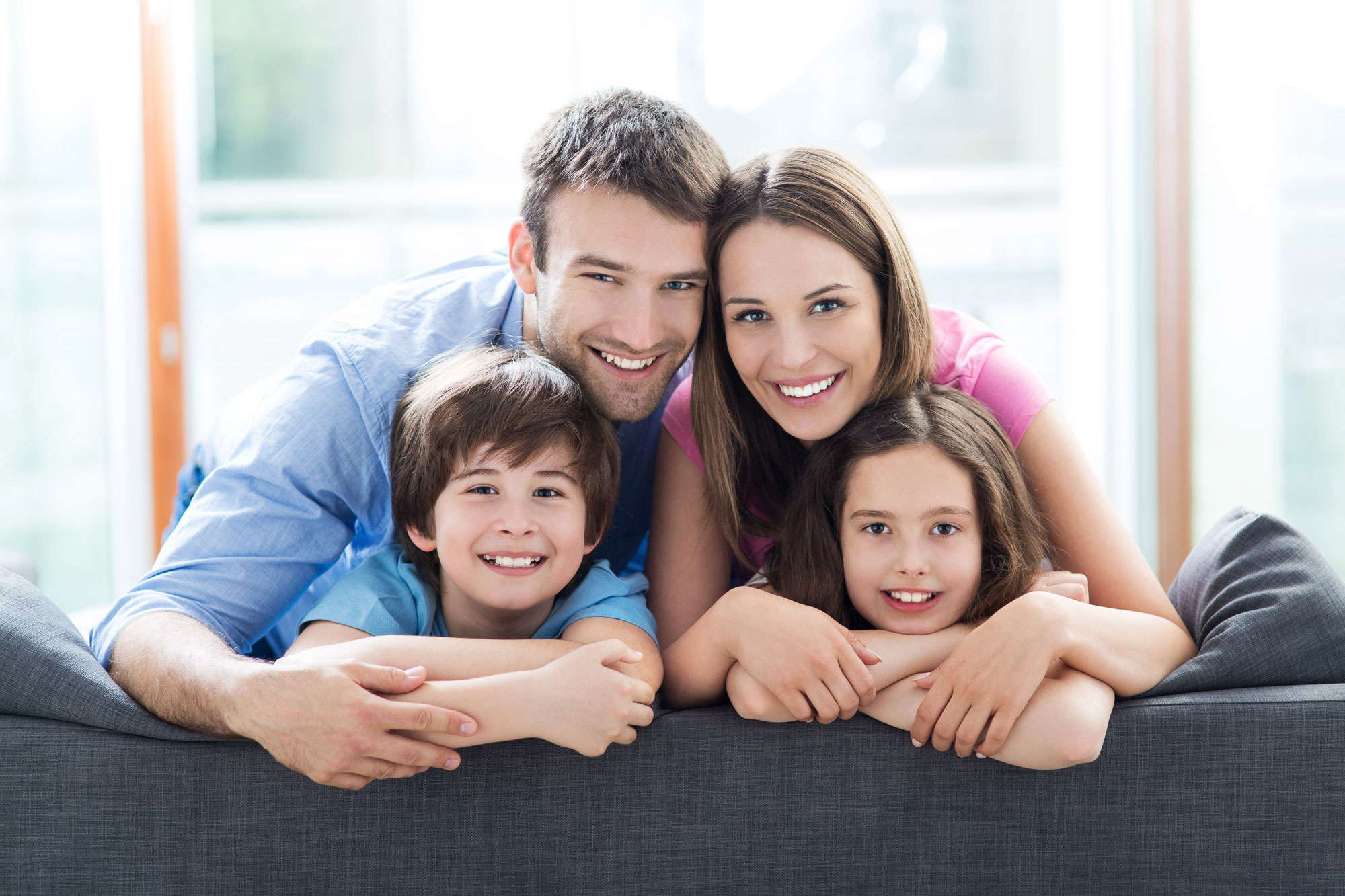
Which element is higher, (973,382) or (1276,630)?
(973,382)

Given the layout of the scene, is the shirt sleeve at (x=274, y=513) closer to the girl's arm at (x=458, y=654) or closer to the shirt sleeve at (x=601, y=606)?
the girl's arm at (x=458, y=654)

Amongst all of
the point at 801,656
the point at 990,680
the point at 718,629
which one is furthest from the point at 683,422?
the point at 990,680

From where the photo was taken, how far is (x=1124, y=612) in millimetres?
1170

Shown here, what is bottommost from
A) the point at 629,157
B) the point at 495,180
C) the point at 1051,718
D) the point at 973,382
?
the point at 1051,718

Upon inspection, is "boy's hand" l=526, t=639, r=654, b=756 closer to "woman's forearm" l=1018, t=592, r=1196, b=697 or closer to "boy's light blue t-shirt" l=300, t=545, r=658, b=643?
"boy's light blue t-shirt" l=300, t=545, r=658, b=643

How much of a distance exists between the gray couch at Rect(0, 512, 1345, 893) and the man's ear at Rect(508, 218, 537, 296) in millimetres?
824

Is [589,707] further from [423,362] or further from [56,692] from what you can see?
[423,362]

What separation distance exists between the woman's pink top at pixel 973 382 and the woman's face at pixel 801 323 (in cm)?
16

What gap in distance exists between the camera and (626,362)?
5.04 feet

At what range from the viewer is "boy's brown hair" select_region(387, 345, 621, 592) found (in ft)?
4.35

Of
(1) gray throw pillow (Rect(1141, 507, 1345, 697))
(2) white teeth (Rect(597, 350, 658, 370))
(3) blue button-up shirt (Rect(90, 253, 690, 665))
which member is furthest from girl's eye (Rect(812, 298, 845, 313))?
(1) gray throw pillow (Rect(1141, 507, 1345, 697))

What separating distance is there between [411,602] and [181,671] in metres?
0.33

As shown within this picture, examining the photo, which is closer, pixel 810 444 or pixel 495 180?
pixel 810 444

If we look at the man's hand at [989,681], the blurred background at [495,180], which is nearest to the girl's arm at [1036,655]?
the man's hand at [989,681]
